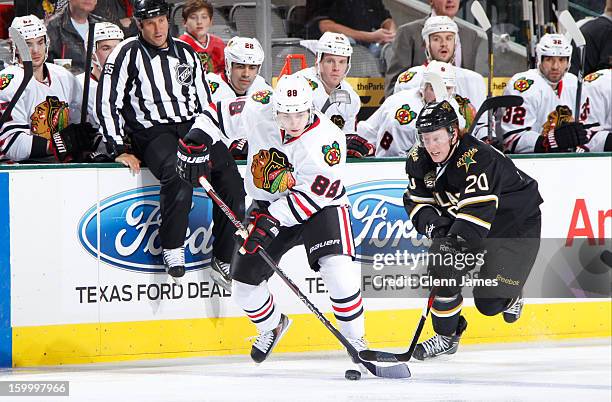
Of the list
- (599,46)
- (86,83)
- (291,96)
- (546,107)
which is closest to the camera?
(291,96)

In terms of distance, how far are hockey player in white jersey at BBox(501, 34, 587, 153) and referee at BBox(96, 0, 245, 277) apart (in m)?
1.40

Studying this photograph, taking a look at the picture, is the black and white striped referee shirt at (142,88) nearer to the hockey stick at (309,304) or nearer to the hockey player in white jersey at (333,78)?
the hockey stick at (309,304)

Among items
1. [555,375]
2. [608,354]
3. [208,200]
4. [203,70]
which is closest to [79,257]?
[208,200]

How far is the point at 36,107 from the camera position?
16.7 feet

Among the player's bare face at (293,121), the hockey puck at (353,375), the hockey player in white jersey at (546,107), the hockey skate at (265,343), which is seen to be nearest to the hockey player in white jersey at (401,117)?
the hockey player in white jersey at (546,107)

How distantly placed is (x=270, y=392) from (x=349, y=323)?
0.47 meters

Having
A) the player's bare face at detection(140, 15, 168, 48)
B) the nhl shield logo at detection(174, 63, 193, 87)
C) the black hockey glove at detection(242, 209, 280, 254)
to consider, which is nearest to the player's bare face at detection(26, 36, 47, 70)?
the player's bare face at detection(140, 15, 168, 48)

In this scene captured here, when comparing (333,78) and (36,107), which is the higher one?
(333,78)

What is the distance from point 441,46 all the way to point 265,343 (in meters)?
1.67

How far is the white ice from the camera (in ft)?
14.4

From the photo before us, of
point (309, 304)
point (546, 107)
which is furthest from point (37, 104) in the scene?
point (546, 107)

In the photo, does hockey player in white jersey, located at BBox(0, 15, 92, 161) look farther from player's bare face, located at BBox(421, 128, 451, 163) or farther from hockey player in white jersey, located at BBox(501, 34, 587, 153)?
hockey player in white jersey, located at BBox(501, 34, 587, 153)

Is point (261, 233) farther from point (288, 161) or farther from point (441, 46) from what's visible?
point (441, 46)

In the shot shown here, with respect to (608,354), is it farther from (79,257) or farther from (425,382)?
(79,257)
